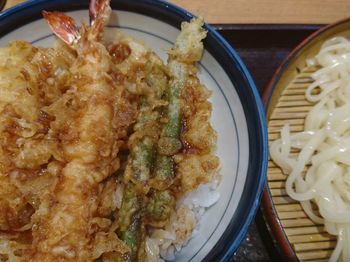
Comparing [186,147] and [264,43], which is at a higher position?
[264,43]

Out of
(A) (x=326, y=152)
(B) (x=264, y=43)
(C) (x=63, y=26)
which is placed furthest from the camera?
(B) (x=264, y=43)

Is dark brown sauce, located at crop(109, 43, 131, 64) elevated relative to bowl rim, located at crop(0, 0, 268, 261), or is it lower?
elevated

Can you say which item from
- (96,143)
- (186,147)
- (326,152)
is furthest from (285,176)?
(96,143)

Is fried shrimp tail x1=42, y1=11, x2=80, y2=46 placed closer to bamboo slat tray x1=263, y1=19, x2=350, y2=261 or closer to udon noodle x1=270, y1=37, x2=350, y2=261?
bamboo slat tray x1=263, y1=19, x2=350, y2=261

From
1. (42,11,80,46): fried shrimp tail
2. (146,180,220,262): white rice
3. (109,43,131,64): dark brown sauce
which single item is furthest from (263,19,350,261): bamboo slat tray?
(42,11,80,46): fried shrimp tail

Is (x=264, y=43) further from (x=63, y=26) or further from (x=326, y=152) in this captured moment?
(x=63, y=26)

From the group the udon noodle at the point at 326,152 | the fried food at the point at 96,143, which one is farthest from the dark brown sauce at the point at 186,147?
the udon noodle at the point at 326,152

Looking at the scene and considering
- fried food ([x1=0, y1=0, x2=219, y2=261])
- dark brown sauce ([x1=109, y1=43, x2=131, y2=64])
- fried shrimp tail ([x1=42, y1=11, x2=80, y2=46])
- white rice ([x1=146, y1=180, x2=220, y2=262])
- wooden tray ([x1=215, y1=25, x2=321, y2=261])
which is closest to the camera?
fried food ([x1=0, y1=0, x2=219, y2=261])
